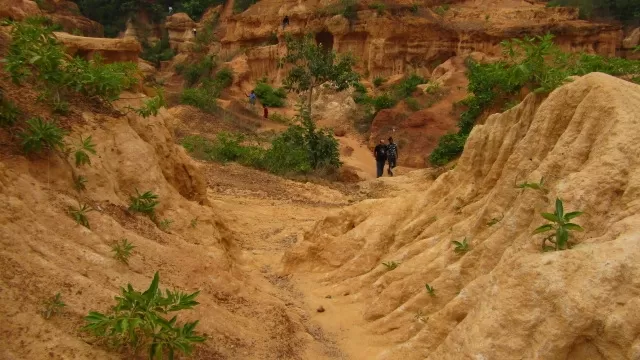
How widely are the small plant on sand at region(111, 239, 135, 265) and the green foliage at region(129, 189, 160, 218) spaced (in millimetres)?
1085

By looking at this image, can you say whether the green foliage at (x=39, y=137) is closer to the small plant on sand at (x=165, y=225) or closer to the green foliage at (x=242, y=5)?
the small plant on sand at (x=165, y=225)

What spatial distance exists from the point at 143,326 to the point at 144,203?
2.32m

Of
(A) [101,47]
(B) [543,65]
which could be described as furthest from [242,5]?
(B) [543,65]

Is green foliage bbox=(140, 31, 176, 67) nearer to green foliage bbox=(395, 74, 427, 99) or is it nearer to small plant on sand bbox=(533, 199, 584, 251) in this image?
green foliage bbox=(395, 74, 427, 99)

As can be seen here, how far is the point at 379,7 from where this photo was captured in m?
30.8

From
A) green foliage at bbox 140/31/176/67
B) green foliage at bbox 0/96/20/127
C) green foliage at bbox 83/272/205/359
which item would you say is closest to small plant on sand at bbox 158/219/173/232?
green foliage at bbox 0/96/20/127

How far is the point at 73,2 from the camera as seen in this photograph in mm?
41781

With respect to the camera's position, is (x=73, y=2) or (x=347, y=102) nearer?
(x=347, y=102)

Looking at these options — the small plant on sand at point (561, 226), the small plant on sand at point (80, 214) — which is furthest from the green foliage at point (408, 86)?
the small plant on sand at point (561, 226)

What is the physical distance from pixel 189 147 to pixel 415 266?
35.0 ft

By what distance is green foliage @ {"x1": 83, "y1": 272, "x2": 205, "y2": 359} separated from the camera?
3.38 metres

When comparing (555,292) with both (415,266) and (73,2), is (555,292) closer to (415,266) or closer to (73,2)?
(415,266)

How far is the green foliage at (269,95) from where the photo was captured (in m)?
30.0

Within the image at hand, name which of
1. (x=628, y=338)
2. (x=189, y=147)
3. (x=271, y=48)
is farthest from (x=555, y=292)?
(x=271, y=48)
